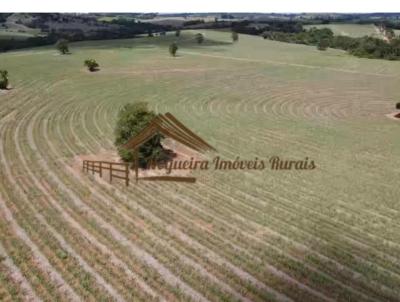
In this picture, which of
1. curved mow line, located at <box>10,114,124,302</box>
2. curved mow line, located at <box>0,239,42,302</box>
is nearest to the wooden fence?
curved mow line, located at <box>10,114,124,302</box>

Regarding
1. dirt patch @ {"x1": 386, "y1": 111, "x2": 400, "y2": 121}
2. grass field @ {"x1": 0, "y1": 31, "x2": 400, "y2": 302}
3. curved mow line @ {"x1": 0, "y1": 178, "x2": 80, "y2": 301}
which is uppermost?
curved mow line @ {"x1": 0, "y1": 178, "x2": 80, "y2": 301}

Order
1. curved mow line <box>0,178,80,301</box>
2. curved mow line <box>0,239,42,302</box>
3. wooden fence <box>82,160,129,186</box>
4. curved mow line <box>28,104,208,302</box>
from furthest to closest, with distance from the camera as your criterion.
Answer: wooden fence <box>82,160,129,186</box> → curved mow line <box>28,104,208,302</box> → curved mow line <box>0,178,80,301</box> → curved mow line <box>0,239,42,302</box>

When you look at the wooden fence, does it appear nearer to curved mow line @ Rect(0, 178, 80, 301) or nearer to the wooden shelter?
the wooden shelter

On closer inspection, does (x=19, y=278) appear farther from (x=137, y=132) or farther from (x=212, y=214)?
(x=137, y=132)

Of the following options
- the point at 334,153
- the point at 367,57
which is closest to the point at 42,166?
the point at 334,153

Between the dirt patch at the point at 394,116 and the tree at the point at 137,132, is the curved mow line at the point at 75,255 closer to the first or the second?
the tree at the point at 137,132

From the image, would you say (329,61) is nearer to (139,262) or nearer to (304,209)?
(304,209)
